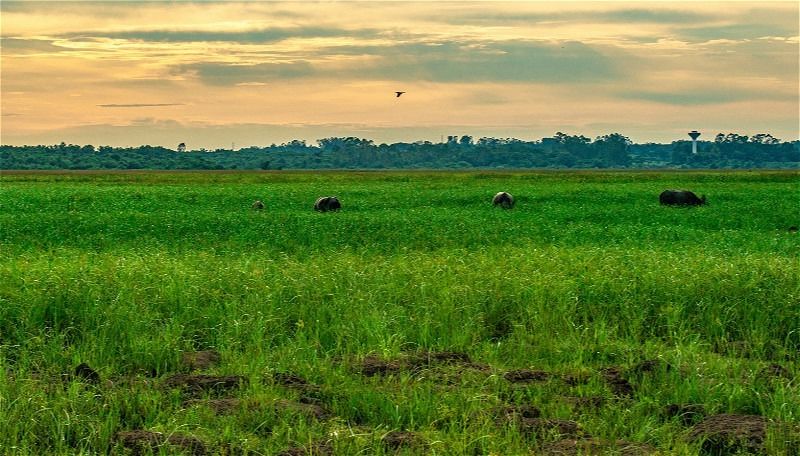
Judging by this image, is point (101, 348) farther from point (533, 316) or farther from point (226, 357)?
point (533, 316)

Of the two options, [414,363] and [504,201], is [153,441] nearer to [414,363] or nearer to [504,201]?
[414,363]

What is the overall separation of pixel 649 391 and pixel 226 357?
5219mm

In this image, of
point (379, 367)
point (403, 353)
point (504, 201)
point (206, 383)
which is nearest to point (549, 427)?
point (379, 367)

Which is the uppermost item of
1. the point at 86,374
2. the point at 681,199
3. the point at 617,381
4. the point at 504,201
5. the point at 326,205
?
the point at 681,199

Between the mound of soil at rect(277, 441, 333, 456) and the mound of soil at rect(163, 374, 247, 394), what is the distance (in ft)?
6.56

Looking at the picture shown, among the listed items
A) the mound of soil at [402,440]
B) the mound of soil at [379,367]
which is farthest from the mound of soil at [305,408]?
the mound of soil at [379,367]

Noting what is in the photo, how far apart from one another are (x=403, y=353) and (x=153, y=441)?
383 cm

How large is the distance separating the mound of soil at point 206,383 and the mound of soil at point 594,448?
146 inches

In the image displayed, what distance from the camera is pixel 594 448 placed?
24.6 ft

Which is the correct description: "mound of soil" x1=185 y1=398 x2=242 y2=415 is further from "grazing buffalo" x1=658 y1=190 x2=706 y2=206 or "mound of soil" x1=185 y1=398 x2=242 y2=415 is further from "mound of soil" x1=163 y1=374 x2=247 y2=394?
"grazing buffalo" x1=658 y1=190 x2=706 y2=206

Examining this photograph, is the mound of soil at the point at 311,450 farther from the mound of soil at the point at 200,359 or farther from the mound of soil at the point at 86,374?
the mound of soil at the point at 86,374

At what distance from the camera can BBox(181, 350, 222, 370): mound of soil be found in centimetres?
1026

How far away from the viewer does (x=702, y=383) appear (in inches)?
361

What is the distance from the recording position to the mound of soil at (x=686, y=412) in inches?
332
